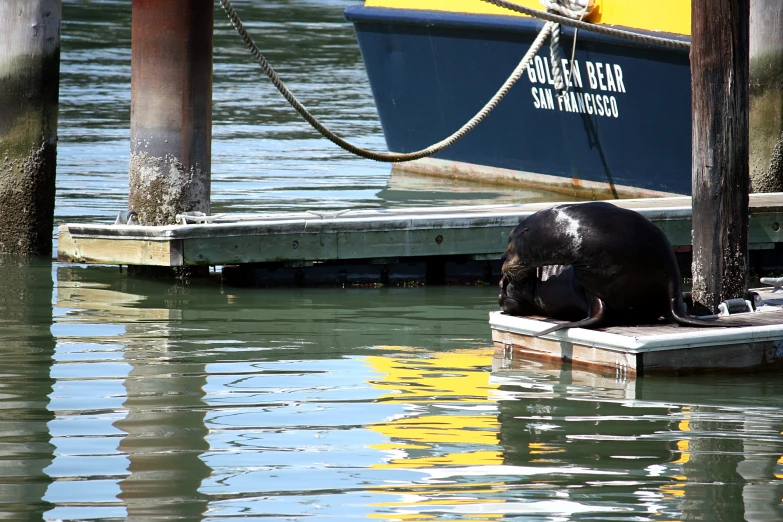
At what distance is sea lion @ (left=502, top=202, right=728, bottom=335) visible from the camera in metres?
6.33

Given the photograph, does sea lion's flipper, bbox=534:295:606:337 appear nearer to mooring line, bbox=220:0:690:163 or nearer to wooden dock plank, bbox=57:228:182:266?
wooden dock plank, bbox=57:228:182:266

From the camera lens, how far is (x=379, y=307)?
26.2ft

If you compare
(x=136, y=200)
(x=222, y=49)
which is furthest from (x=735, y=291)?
(x=222, y=49)

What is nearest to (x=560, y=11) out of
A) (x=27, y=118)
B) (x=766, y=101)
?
(x=766, y=101)

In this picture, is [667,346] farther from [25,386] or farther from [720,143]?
[25,386]

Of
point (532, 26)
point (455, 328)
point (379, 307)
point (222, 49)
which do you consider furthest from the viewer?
point (222, 49)

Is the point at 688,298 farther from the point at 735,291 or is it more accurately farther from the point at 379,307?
the point at 379,307

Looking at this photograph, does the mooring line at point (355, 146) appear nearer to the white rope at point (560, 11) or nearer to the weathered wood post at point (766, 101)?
the white rope at point (560, 11)

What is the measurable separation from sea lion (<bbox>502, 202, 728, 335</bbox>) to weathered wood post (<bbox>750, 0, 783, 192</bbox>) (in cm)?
401

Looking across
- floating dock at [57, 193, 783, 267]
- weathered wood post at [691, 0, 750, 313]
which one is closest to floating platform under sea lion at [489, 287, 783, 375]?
weathered wood post at [691, 0, 750, 313]

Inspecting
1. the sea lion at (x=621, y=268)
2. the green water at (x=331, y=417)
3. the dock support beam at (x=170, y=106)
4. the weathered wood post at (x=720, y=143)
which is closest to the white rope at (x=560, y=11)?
the green water at (x=331, y=417)

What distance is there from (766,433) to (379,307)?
3.13 metres

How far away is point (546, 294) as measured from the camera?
6664mm

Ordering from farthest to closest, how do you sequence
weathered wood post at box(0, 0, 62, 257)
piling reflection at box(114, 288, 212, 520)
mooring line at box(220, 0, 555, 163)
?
1. mooring line at box(220, 0, 555, 163)
2. weathered wood post at box(0, 0, 62, 257)
3. piling reflection at box(114, 288, 212, 520)
